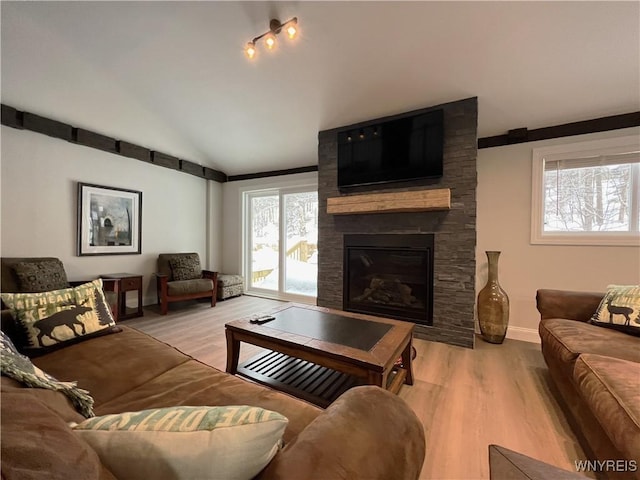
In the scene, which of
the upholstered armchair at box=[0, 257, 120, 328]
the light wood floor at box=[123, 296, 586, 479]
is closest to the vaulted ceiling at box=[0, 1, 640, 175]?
the upholstered armchair at box=[0, 257, 120, 328]

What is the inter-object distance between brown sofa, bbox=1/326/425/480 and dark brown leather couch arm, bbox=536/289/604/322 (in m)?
1.96

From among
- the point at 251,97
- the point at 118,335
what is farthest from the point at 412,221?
the point at 118,335

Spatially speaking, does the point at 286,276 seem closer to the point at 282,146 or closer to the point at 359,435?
the point at 282,146

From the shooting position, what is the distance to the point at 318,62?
8.52ft

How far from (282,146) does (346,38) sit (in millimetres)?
1961

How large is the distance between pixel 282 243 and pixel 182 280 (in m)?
1.72

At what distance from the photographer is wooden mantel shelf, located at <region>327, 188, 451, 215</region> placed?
2697 mm

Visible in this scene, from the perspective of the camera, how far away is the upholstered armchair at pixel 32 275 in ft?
8.91

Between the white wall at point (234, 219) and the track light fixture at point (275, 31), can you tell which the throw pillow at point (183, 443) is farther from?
the white wall at point (234, 219)

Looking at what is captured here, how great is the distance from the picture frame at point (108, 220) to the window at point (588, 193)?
529cm

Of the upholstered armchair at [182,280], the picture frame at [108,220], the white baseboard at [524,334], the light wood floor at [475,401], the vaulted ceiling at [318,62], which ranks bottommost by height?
the light wood floor at [475,401]

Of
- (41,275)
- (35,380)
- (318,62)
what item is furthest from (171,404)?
(41,275)

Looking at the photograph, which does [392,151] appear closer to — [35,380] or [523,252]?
[523,252]

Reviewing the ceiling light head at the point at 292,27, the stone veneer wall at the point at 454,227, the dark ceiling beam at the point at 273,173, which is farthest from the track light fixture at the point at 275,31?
the dark ceiling beam at the point at 273,173
